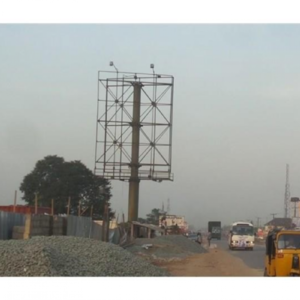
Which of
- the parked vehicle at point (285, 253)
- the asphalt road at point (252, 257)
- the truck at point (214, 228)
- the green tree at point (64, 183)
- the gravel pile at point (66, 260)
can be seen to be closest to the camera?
the gravel pile at point (66, 260)

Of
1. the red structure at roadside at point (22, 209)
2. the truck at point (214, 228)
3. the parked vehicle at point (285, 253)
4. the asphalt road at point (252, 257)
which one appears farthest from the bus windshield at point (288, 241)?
the truck at point (214, 228)

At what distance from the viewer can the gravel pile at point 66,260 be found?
46.4 feet

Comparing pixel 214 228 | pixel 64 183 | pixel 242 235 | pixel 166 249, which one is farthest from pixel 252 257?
pixel 214 228

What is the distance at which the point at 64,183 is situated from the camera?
6888cm

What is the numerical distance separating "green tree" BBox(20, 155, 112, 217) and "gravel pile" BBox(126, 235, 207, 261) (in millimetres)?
20806

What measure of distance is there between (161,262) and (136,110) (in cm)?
1720

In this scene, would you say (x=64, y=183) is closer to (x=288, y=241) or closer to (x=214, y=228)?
(x=214, y=228)

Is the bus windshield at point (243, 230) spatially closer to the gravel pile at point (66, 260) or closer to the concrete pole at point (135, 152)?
the concrete pole at point (135, 152)

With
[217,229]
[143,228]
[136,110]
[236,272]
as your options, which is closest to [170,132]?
[136,110]

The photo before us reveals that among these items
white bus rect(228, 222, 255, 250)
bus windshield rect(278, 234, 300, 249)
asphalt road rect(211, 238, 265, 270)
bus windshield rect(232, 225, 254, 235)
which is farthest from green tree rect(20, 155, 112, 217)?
bus windshield rect(278, 234, 300, 249)

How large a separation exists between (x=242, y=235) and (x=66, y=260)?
3621 cm

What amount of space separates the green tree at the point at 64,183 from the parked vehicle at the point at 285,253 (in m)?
52.1

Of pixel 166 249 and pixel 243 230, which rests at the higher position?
pixel 243 230

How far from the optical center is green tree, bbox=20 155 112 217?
224 feet
